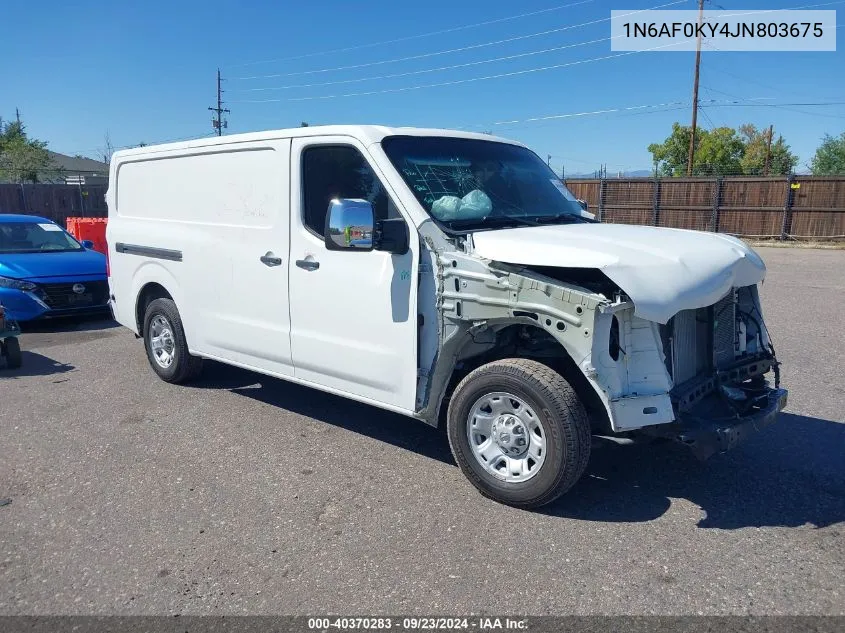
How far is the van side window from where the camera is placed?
4535mm

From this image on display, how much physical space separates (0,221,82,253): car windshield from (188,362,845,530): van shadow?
6.88m

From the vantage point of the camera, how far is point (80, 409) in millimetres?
5895

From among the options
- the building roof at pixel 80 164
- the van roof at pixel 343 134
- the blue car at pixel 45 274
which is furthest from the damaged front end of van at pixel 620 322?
the building roof at pixel 80 164

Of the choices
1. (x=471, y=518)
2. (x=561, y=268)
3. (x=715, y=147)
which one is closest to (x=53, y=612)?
(x=471, y=518)

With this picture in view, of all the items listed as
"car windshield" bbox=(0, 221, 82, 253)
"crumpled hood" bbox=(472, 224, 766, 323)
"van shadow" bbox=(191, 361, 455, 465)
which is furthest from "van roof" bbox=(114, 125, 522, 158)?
"car windshield" bbox=(0, 221, 82, 253)

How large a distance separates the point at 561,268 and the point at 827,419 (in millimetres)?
3063

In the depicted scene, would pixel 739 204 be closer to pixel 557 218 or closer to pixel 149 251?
pixel 557 218

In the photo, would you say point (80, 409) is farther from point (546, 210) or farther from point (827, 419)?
point (827, 419)

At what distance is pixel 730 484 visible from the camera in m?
4.25

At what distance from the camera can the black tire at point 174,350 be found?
625 centimetres

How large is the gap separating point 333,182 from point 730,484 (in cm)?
327

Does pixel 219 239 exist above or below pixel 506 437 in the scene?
above

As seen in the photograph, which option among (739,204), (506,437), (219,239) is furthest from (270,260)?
(739,204)

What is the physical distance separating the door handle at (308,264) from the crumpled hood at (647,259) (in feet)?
4.24
